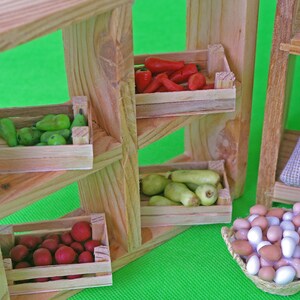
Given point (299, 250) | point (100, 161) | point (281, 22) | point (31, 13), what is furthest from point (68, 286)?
point (281, 22)

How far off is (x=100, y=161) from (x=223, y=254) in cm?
49

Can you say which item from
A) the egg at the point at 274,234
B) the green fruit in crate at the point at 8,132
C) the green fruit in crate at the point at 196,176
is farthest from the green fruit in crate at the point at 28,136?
the egg at the point at 274,234

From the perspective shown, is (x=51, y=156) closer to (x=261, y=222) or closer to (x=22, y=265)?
(x=22, y=265)

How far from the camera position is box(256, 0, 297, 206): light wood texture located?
144cm

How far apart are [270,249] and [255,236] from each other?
7 centimetres

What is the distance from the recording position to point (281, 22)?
1.45m

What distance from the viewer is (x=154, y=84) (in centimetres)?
154

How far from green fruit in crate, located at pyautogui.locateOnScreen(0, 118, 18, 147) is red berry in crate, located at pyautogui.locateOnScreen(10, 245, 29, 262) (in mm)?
295

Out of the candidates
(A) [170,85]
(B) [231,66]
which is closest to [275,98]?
(B) [231,66]

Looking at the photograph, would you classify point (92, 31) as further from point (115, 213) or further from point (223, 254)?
point (223, 254)

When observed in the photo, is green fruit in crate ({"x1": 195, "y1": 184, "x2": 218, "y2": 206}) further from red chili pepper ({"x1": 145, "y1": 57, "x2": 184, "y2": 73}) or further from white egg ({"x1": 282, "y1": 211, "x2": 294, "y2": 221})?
red chili pepper ({"x1": 145, "y1": 57, "x2": 184, "y2": 73})

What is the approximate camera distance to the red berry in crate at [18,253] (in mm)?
1479

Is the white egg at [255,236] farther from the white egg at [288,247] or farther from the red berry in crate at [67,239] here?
the red berry in crate at [67,239]

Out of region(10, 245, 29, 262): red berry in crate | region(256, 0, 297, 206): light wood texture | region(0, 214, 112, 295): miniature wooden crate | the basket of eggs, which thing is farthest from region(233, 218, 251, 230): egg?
region(10, 245, 29, 262): red berry in crate
